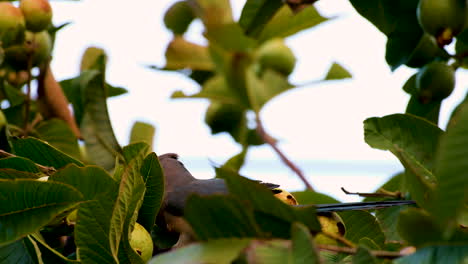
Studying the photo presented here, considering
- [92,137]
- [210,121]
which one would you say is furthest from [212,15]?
[92,137]

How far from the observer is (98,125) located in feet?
3.88

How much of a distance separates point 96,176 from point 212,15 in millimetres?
227

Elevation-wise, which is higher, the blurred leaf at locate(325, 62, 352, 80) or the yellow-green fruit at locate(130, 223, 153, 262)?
the blurred leaf at locate(325, 62, 352, 80)

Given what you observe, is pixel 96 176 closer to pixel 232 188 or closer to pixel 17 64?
pixel 232 188

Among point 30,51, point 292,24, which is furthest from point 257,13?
point 30,51

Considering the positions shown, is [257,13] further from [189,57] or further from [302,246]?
[302,246]

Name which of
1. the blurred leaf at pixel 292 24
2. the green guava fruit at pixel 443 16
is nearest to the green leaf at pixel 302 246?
the green guava fruit at pixel 443 16

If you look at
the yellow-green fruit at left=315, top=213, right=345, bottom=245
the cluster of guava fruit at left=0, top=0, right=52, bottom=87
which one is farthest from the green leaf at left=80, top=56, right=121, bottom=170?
the yellow-green fruit at left=315, top=213, right=345, bottom=245

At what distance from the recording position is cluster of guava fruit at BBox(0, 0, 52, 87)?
1.39 metres

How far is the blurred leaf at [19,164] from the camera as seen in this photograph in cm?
84

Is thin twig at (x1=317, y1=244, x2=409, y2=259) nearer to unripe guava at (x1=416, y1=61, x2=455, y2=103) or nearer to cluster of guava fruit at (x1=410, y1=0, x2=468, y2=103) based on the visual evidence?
cluster of guava fruit at (x1=410, y1=0, x2=468, y2=103)

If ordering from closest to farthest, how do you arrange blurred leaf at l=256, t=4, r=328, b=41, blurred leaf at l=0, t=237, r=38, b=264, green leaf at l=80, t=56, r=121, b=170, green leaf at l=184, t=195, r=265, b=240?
green leaf at l=184, t=195, r=265, b=240 < blurred leaf at l=0, t=237, r=38, b=264 < blurred leaf at l=256, t=4, r=328, b=41 < green leaf at l=80, t=56, r=121, b=170

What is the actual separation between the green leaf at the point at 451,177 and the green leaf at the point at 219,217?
157mm

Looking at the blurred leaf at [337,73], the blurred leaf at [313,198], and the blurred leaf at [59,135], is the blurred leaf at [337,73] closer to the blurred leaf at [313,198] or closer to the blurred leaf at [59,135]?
the blurred leaf at [313,198]
